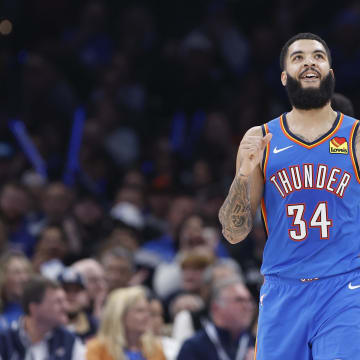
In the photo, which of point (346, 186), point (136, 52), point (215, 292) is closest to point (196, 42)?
point (136, 52)

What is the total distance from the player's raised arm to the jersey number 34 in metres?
Answer: 0.23

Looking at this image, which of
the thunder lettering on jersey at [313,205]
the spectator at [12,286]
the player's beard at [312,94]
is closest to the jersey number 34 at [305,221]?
the thunder lettering on jersey at [313,205]

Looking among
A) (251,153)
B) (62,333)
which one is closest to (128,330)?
(62,333)

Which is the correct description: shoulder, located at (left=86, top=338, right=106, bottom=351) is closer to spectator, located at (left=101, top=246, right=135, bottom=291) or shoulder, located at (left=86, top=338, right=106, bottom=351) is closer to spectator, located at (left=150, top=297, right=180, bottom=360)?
spectator, located at (left=150, top=297, right=180, bottom=360)

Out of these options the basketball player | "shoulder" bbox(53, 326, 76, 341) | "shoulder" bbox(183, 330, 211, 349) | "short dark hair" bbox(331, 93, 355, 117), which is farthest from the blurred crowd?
the basketball player

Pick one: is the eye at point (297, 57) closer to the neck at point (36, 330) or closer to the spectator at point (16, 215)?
the neck at point (36, 330)

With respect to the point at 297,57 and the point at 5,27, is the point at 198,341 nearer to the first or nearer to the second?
the point at 297,57

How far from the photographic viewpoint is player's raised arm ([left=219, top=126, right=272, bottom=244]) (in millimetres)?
4727

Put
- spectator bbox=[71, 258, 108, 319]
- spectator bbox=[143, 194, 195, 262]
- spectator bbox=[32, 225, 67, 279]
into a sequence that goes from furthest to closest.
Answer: spectator bbox=[143, 194, 195, 262]
spectator bbox=[32, 225, 67, 279]
spectator bbox=[71, 258, 108, 319]

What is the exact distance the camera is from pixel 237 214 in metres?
4.86

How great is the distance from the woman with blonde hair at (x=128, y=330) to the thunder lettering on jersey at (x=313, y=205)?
2726mm

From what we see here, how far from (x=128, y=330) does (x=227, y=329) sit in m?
0.77

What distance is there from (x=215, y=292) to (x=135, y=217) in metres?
2.78

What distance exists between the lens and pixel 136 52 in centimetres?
1220
